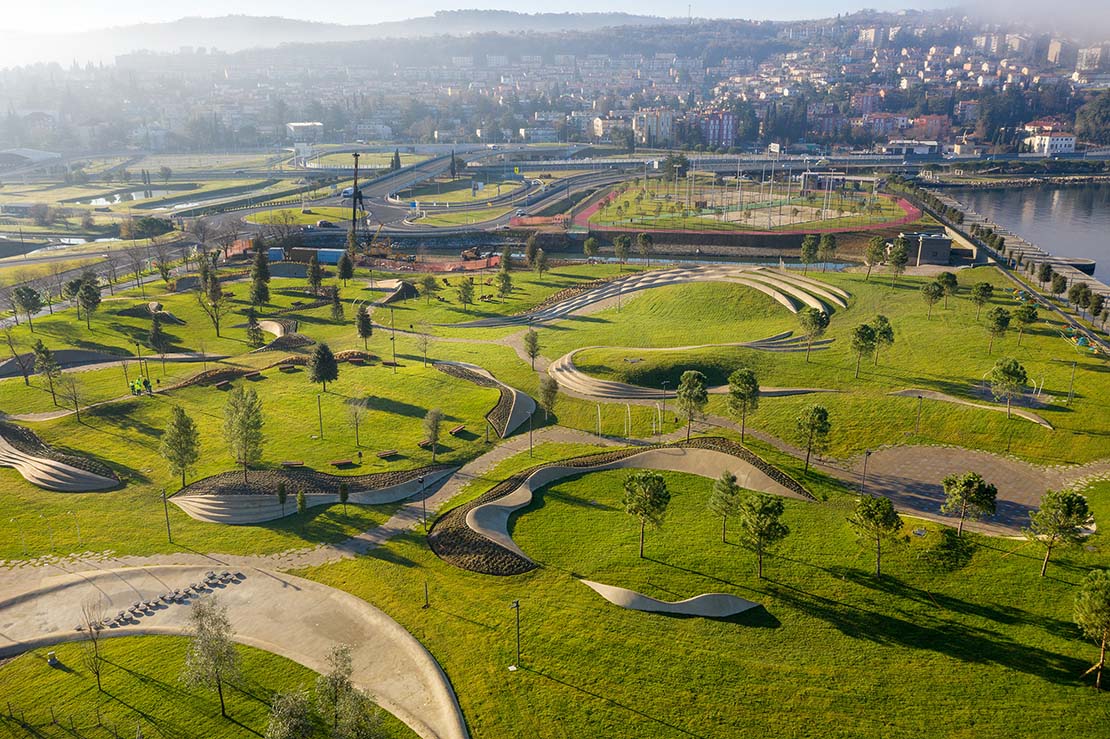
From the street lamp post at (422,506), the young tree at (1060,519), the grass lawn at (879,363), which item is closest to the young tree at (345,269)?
the grass lawn at (879,363)

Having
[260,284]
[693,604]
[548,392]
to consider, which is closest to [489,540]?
[693,604]

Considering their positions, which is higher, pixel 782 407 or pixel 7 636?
pixel 782 407

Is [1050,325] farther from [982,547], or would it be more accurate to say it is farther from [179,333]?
[179,333]

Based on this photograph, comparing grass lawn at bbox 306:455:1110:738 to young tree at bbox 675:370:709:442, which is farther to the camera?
young tree at bbox 675:370:709:442

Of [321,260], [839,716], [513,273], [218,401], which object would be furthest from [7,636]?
[321,260]

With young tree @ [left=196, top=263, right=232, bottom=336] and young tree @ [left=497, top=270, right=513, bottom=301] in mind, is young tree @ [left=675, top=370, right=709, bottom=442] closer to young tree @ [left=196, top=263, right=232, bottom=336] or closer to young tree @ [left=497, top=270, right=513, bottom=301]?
young tree @ [left=497, top=270, right=513, bottom=301]

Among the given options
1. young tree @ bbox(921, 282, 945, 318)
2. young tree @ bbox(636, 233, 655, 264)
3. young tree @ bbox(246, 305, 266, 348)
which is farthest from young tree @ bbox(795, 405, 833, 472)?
young tree @ bbox(636, 233, 655, 264)

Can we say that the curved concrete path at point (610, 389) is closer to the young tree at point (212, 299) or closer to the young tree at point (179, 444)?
the young tree at point (179, 444)
